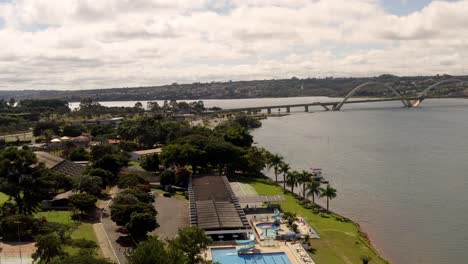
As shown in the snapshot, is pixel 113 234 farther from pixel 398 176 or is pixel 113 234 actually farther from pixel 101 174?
pixel 398 176

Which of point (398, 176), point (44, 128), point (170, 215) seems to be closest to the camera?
point (170, 215)

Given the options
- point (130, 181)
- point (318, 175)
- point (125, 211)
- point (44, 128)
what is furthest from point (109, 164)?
point (44, 128)

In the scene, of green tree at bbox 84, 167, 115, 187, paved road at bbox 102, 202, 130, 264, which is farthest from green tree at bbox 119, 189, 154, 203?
green tree at bbox 84, 167, 115, 187

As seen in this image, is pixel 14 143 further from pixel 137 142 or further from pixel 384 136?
pixel 384 136

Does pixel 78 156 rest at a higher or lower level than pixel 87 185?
lower

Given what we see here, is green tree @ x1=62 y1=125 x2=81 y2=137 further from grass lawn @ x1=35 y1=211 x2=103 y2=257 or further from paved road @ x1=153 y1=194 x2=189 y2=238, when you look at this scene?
grass lawn @ x1=35 y1=211 x2=103 y2=257

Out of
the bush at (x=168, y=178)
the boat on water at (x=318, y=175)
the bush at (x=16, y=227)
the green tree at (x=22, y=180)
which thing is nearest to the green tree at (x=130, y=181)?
the bush at (x=168, y=178)

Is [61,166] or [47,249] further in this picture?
[61,166]
